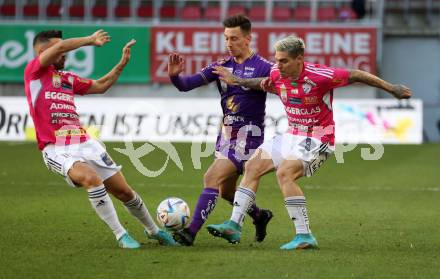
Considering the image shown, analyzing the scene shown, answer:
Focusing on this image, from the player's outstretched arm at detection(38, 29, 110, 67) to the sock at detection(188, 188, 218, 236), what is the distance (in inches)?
66.4

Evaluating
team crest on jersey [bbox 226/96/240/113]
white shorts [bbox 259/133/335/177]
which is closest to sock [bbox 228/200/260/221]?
white shorts [bbox 259/133/335/177]

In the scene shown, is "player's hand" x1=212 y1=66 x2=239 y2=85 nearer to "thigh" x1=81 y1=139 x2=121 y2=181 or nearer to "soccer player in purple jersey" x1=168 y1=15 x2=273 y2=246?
"soccer player in purple jersey" x1=168 y1=15 x2=273 y2=246

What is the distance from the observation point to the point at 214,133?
2366 centimetres

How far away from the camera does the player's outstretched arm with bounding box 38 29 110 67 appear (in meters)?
8.29

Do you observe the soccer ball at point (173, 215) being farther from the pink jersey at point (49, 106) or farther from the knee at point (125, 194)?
the pink jersey at point (49, 106)

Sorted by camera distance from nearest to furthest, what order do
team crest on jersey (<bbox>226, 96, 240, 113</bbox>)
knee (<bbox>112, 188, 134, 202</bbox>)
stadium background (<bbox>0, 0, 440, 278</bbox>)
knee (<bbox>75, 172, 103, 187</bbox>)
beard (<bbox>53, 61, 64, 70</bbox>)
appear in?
stadium background (<bbox>0, 0, 440, 278</bbox>), knee (<bbox>75, 172, 103, 187</bbox>), beard (<bbox>53, 61, 64, 70</bbox>), knee (<bbox>112, 188, 134, 202</bbox>), team crest on jersey (<bbox>226, 96, 240, 113</bbox>)

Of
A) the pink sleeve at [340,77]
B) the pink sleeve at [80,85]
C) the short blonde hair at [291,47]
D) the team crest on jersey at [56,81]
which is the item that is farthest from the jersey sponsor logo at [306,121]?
the team crest on jersey at [56,81]

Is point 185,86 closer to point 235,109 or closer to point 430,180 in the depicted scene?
point 235,109

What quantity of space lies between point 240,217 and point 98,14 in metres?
20.6

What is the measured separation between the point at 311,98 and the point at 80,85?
2.09 m

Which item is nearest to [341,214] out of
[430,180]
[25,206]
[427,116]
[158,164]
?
[25,206]

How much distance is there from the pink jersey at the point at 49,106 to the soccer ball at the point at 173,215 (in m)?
0.99

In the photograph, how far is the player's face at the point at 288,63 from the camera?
8680 millimetres

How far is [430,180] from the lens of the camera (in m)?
16.7
